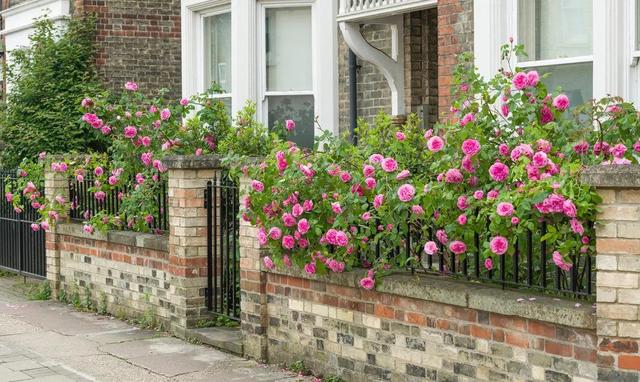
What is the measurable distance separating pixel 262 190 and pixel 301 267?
65cm

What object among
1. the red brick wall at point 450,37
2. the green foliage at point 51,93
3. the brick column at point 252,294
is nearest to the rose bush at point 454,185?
the brick column at point 252,294

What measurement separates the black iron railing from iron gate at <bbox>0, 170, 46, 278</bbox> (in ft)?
4.38

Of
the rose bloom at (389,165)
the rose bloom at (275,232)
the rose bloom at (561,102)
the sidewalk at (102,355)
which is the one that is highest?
Answer: the rose bloom at (561,102)

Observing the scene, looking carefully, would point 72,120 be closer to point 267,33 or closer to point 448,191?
point 267,33

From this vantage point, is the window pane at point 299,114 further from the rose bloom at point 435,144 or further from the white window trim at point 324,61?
the rose bloom at point 435,144

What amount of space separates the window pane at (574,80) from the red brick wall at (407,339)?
2794 mm

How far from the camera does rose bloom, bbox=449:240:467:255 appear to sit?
6.69 meters

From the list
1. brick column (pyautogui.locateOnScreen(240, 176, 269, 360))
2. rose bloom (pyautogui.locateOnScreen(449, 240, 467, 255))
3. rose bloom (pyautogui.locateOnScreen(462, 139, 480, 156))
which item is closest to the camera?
rose bloom (pyautogui.locateOnScreen(462, 139, 480, 156))

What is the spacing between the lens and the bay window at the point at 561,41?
8914 mm

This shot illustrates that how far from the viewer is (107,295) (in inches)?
457

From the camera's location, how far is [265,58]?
13797mm

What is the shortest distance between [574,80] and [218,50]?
678 cm

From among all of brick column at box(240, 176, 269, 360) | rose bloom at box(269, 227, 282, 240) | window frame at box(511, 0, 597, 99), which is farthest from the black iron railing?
window frame at box(511, 0, 597, 99)

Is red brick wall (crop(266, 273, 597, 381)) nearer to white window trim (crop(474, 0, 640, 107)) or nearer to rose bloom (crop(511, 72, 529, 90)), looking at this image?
rose bloom (crop(511, 72, 529, 90))
